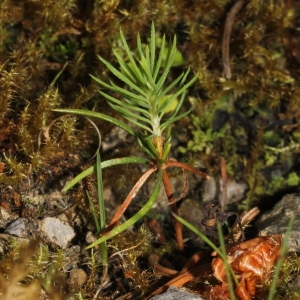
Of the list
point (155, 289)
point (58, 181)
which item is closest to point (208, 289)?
point (155, 289)

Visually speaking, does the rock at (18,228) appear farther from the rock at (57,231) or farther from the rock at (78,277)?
the rock at (78,277)

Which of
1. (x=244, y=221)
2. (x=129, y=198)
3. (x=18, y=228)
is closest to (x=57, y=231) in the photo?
(x=18, y=228)

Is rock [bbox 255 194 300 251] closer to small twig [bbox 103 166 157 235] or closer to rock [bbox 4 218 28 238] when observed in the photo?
small twig [bbox 103 166 157 235]

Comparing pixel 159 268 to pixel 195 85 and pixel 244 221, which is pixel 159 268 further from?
pixel 195 85

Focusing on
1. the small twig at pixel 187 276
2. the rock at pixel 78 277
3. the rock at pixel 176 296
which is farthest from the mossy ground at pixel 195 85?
the rock at pixel 176 296

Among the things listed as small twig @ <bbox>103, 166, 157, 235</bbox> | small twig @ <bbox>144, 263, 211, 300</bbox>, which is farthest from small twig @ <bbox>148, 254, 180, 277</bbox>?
small twig @ <bbox>103, 166, 157, 235</bbox>

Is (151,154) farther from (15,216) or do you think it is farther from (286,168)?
(286,168)
